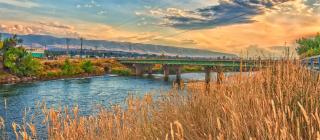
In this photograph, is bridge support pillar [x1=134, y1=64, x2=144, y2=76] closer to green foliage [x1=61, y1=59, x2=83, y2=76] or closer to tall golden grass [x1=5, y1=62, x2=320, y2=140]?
green foliage [x1=61, y1=59, x2=83, y2=76]

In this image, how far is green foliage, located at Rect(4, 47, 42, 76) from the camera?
106m

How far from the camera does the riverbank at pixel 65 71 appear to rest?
100250 mm

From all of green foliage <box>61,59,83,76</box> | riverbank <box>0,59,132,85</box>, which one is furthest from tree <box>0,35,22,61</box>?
green foliage <box>61,59,83,76</box>

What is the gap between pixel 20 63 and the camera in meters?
109

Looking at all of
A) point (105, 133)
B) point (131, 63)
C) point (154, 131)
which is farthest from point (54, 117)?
point (131, 63)

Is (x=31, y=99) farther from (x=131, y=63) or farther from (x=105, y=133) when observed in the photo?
(x=131, y=63)

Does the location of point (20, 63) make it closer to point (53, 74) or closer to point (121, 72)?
point (53, 74)

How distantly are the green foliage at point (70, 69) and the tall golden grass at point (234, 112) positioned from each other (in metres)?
113

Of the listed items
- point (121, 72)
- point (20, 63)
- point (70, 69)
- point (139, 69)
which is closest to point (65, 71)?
point (70, 69)

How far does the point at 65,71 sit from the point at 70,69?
365 centimetres

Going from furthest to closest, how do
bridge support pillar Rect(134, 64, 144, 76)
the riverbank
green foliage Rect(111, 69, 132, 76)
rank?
bridge support pillar Rect(134, 64, 144, 76) < green foliage Rect(111, 69, 132, 76) < the riverbank

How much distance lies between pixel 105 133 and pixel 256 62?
471 centimetres

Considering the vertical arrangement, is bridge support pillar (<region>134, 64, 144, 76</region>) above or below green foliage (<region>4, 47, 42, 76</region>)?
below

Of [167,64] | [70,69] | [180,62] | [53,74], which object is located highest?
[180,62]
